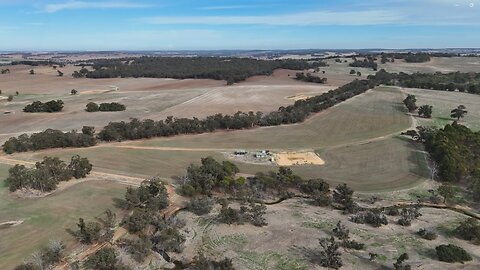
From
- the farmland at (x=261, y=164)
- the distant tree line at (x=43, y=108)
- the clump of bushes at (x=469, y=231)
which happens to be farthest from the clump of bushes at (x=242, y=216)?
the distant tree line at (x=43, y=108)

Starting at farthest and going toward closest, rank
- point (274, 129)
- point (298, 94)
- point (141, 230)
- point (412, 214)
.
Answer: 1. point (298, 94)
2. point (274, 129)
3. point (412, 214)
4. point (141, 230)

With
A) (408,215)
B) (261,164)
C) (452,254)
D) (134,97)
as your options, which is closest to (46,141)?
A: (261,164)

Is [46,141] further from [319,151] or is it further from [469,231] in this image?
[469,231]

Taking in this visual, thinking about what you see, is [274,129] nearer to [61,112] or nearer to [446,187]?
[446,187]

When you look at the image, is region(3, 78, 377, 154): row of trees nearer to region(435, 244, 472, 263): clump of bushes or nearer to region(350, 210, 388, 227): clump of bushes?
region(350, 210, 388, 227): clump of bushes

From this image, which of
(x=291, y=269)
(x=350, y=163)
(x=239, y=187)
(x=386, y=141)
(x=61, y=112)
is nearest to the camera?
(x=291, y=269)

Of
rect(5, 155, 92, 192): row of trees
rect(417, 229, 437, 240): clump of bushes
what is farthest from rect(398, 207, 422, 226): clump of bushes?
rect(5, 155, 92, 192): row of trees

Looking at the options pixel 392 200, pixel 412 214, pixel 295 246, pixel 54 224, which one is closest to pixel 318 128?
pixel 392 200
